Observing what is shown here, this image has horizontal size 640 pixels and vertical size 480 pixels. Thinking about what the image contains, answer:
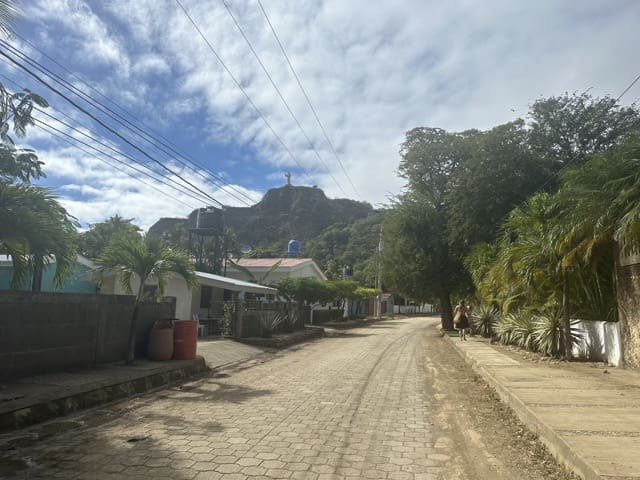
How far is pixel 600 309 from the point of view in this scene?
13.0 meters

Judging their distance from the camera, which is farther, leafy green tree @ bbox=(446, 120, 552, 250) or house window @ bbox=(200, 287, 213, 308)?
house window @ bbox=(200, 287, 213, 308)

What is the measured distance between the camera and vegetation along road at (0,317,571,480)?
15.4ft

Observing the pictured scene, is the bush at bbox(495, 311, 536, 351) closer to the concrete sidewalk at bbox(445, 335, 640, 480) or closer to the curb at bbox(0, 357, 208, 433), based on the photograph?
the concrete sidewalk at bbox(445, 335, 640, 480)

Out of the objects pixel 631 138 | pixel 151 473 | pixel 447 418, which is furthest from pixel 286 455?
pixel 631 138

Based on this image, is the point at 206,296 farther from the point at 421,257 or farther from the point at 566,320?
the point at 566,320

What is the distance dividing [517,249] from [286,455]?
36.1ft

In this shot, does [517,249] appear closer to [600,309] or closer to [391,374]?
[600,309]

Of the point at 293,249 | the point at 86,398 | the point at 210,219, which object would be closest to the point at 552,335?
the point at 86,398

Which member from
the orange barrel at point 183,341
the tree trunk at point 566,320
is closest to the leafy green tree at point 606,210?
the tree trunk at point 566,320

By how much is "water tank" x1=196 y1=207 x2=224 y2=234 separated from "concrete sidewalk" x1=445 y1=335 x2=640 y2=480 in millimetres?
22058

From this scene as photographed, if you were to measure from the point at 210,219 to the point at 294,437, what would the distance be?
26.7 m

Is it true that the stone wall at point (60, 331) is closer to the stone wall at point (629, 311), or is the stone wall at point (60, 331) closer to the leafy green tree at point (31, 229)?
the leafy green tree at point (31, 229)

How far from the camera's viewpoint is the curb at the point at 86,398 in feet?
20.1

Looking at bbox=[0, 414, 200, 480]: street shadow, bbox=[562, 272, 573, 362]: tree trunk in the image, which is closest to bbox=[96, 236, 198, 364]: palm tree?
bbox=[0, 414, 200, 480]: street shadow
